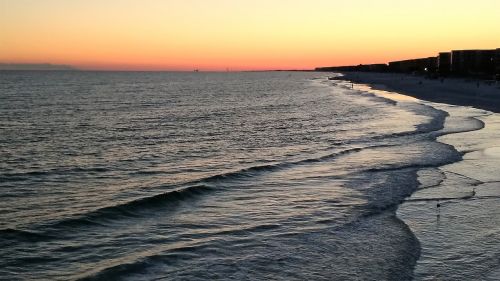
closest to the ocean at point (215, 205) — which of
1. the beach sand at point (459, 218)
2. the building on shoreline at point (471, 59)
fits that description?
the beach sand at point (459, 218)

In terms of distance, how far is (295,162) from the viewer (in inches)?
864

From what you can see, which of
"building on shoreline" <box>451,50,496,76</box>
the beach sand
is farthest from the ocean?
"building on shoreline" <box>451,50,496,76</box>

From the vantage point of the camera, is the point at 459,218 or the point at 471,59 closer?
the point at 459,218

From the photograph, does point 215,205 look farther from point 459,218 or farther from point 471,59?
point 471,59

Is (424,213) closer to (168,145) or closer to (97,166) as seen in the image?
(97,166)

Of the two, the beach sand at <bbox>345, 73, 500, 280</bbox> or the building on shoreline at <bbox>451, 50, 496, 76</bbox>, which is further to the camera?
the building on shoreline at <bbox>451, 50, 496, 76</bbox>

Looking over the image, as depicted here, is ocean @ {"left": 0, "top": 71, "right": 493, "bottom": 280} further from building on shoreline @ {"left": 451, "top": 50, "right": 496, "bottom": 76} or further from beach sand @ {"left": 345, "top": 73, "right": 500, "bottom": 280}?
building on shoreline @ {"left": 451, "top": 50, "right": 496, "bottom": 76}

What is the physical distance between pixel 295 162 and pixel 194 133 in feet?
40.3

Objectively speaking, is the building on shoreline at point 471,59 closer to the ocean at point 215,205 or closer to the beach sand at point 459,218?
the ocean at point 215,205

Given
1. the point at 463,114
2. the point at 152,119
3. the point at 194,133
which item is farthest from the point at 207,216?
the point at 463,114

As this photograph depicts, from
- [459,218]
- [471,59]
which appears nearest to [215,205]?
[459,218]

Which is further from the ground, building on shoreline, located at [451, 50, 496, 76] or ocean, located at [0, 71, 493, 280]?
building on shoreline, located at [451, 50, 496, 76]

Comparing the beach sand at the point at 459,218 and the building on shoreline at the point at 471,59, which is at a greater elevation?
the building on shoreline at the point at 471,59

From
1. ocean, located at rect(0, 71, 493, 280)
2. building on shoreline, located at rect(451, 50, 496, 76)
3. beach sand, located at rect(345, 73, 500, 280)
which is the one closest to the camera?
beach sand, located at rect(345, 73, 500, 280)
